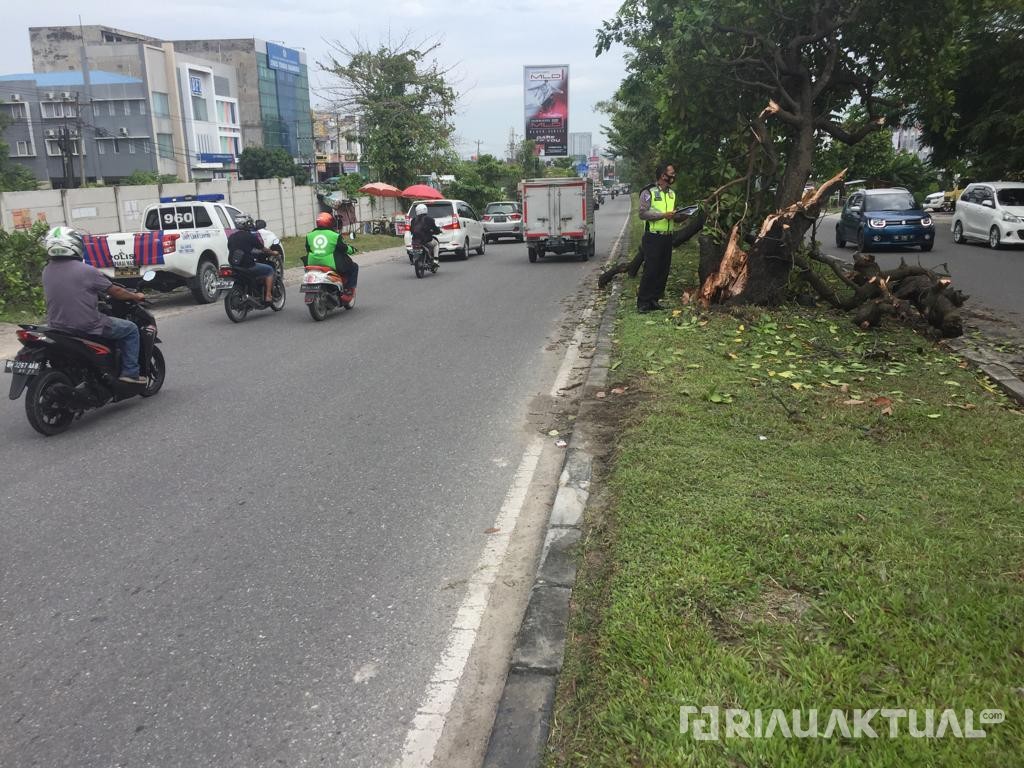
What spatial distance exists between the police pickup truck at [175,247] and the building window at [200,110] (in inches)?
2712

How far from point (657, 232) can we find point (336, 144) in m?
75.2

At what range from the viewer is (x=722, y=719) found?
8.97 ft

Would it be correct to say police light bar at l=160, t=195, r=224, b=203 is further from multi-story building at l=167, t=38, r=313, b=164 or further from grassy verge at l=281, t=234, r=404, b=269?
multi-story building at l=167, t=38, r=313, b=164

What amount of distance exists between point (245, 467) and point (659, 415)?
3056 millimetres

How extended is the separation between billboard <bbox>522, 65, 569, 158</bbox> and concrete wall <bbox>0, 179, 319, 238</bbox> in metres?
28.5

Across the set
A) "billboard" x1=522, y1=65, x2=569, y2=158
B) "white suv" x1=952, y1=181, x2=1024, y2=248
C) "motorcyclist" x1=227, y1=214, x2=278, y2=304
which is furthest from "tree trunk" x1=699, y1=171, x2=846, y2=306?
"billboard" x1=522, y1=65, x2=569, y2=158

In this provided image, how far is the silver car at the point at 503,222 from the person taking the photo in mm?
32844

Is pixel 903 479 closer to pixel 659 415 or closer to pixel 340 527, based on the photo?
pixel 659 415

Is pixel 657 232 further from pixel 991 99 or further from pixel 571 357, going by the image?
pixel 991 99

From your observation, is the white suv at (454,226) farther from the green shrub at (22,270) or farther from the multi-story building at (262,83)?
the multi-story building at (262,83)

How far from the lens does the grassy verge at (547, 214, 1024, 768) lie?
273cm

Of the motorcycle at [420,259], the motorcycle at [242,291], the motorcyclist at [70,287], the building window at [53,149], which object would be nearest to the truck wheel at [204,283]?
the motorcycle at [242,291]

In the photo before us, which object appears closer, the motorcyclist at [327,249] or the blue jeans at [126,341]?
the blue jeans at [126,341]

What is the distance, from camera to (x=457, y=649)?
137 inches
